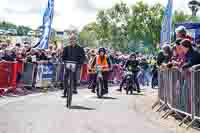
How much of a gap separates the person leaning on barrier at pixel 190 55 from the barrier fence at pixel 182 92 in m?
0.18

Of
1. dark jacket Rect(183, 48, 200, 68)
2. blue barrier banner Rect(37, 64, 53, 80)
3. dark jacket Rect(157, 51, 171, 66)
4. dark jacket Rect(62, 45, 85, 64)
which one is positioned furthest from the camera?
blue barrier banner Rect(37, 64, 53, 80)

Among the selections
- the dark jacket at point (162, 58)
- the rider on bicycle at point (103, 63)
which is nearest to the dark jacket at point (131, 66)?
the rider on bicycle at point (103, 63)

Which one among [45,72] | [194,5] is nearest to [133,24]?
[194,5]

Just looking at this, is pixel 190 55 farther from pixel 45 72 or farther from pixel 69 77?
pixel 45 72

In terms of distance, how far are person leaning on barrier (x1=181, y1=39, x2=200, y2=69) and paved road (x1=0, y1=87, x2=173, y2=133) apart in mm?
1489

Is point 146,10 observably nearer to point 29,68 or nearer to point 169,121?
point 29,68

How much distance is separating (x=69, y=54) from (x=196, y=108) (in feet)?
19.3

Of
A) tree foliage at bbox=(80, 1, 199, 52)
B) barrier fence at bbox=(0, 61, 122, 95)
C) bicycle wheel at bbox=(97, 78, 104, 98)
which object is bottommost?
bicycle wheel at bbox=(97, 78, 104, 98)

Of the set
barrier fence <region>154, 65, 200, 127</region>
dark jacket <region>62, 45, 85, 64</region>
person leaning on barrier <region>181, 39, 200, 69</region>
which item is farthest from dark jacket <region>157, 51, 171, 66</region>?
person leaning on barrier <region>181, 39, 200, 69</region>

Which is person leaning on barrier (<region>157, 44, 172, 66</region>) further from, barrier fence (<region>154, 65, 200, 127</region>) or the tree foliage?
the tree foliage

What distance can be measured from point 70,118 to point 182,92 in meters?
2.56

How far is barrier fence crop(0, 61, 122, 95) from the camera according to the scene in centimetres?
2218

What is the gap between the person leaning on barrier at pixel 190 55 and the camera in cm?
1405

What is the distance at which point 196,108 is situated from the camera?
13227 millimetres
